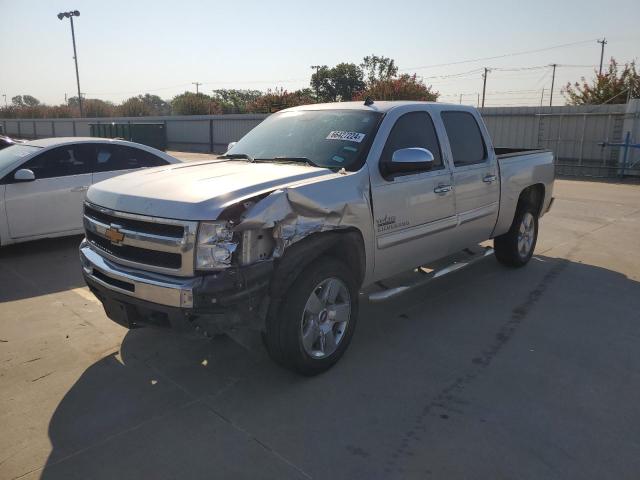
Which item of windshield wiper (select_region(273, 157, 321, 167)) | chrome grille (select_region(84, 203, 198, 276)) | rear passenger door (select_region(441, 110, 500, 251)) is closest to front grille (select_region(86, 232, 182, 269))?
chrome grille (select_region(84, 203, 198, 276))

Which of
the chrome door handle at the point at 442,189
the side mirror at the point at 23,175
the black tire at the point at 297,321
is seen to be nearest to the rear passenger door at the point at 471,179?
the chrome door handle at the point at 442,189

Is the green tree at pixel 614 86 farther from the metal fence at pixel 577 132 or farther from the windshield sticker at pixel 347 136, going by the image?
the windshield sticker at pixel 347 136

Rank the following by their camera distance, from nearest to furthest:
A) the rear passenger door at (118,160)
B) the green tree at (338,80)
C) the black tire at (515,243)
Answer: the black tire at (515,243)
the rear passenger door at (118,160)
the green tree at (338,80)

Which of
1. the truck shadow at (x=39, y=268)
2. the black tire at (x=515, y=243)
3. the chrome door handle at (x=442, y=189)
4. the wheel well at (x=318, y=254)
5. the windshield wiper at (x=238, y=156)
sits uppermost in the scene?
the windshield wiper at (x=238, y=156)

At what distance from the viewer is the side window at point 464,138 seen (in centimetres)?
521

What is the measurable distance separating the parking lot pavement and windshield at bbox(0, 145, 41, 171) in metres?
2.25

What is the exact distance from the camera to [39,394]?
3.60 meters

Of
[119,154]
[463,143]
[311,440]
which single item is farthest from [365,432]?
[119,154]

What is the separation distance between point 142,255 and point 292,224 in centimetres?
100

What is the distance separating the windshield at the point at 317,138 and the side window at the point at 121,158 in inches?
134

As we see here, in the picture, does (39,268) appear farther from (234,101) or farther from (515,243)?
(234,101)

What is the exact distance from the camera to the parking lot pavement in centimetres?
292

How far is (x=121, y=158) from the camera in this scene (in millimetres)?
7891

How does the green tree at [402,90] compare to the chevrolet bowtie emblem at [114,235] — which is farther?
the green tree at [402,90]
